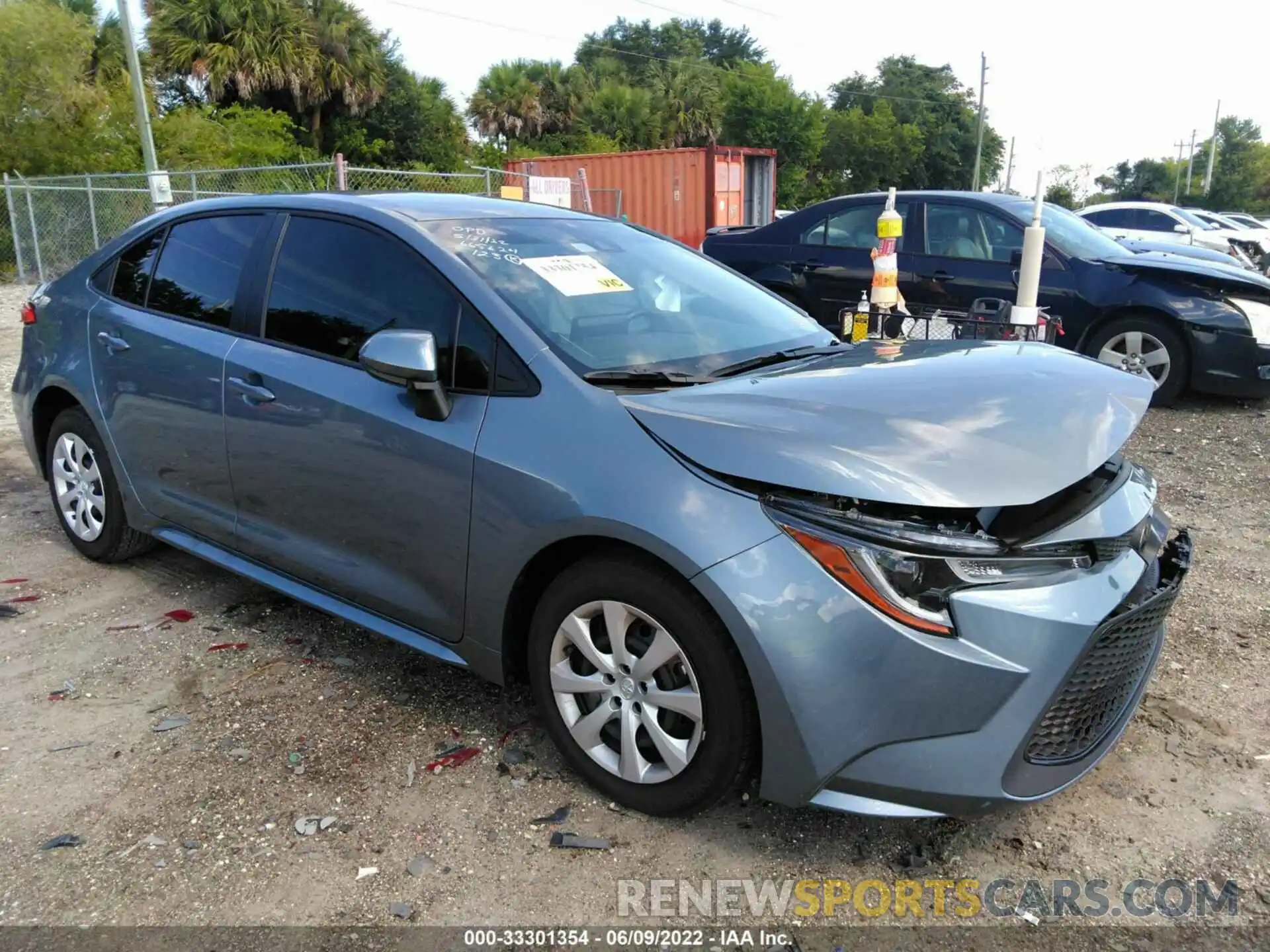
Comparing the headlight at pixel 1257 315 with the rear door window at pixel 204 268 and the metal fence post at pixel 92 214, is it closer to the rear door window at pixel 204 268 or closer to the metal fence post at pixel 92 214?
the rear door window at pixel 204 268

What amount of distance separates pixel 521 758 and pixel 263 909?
849 millimetres

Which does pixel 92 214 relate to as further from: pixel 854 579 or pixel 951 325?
pixel 854 579

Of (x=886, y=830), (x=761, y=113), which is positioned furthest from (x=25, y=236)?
(x=761, y=113)

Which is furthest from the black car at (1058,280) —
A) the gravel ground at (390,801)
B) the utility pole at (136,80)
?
the utility pole at (136,80)

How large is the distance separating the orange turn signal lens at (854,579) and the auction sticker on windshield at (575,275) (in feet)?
4.19

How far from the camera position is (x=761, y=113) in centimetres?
5378

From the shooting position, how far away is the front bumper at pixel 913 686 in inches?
86.2

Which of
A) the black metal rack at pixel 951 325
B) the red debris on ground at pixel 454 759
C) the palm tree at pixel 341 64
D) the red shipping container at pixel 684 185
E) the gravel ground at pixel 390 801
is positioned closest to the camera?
the gravel ground at pixel 390 801

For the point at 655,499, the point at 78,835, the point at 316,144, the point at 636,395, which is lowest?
the point at 78,835

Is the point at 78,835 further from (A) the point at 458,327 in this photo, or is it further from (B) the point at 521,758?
(A) the point at 458,327

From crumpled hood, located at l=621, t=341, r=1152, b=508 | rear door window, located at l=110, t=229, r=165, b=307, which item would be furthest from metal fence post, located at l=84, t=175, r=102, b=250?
crumpled hood, located at l=621, t=341, r=1152, b=508

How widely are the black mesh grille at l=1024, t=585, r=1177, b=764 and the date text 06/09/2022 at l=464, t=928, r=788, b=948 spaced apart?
2.49ft

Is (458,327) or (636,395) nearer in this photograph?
(636,395)

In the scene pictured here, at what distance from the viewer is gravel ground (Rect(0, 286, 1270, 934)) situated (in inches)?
96.1
